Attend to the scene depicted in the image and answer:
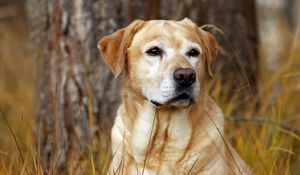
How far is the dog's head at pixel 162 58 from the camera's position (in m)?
4.11

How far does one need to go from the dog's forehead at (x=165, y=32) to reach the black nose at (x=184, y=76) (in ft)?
1.22

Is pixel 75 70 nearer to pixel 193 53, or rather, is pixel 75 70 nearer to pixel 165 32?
pixel 165 32

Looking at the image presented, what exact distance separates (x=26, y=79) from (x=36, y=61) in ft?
10.6

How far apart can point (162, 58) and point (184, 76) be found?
0.30m

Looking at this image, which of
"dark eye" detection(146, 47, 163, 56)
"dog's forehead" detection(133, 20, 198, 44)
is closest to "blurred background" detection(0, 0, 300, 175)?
"dog's forehead" detection(133, 20, 198, 44)

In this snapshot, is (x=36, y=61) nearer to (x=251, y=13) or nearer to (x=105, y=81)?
(x=105, y=81)

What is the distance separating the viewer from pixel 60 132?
545cm

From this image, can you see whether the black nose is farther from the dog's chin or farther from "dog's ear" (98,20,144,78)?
"dog's ear" (98,20,144,78)

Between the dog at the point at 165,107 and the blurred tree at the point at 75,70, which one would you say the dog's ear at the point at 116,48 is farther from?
the blurred tree at the point at 75,70

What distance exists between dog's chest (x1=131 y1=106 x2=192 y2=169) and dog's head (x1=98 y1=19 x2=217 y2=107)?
0.19 meters

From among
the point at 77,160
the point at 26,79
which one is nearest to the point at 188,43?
the point at 77,160

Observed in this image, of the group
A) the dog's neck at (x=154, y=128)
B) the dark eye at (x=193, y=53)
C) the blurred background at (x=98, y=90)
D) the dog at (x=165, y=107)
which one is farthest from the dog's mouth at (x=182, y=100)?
the blurred background at (x=98, y=90)

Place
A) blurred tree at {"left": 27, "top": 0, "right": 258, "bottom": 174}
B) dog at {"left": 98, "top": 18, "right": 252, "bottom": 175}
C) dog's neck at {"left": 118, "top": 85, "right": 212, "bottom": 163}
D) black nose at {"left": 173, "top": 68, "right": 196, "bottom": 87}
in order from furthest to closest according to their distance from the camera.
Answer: blurred tree at {"left": 27, "top": 0, "right": 258, "bottom": 174} < dog's neck at {"left": 118, "top": 85, "right": 212, "bottom": 163} < dog at {"left": 98, "top": 18, "right": 252, "bottom": 175} < black nose at {"left": 173, "top": 68, "right": 196, "bottom": 87}

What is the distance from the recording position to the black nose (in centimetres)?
404
